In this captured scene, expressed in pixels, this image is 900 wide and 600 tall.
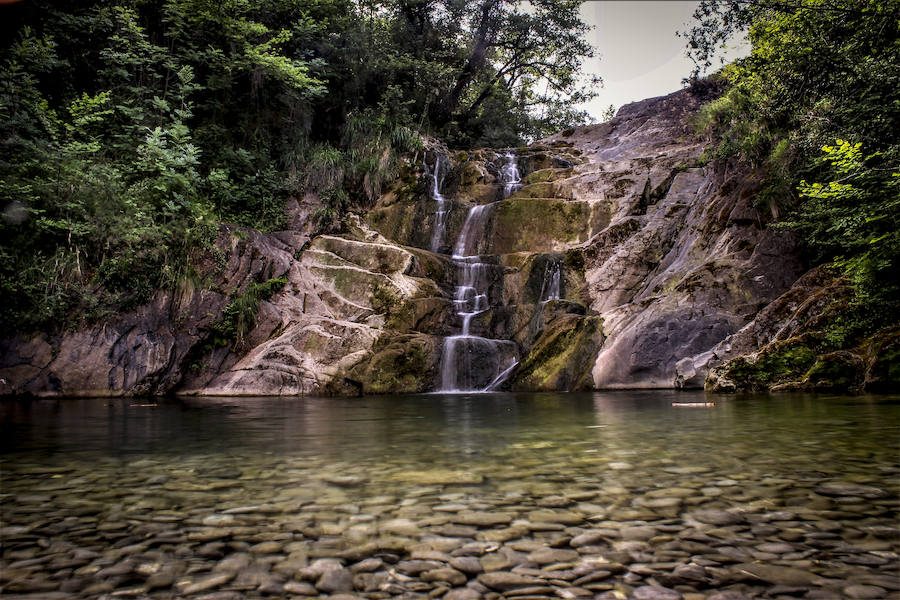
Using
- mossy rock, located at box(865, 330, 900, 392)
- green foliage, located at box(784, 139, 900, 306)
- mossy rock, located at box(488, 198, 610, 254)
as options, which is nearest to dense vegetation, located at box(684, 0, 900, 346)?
green foliage, located at box(784, 139, 900, 306)

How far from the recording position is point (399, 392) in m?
10.8

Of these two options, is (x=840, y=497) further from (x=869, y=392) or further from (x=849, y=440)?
(x=869, y=392)

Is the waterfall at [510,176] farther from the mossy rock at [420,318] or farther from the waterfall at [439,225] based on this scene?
the mossy rock at [420,318]

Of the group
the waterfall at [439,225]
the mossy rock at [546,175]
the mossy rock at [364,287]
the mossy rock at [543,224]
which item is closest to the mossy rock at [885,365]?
the mossy rock at [543,224]

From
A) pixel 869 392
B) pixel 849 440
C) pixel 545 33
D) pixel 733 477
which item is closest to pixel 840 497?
pixel 733 477

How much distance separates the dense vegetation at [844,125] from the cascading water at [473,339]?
6.17 m

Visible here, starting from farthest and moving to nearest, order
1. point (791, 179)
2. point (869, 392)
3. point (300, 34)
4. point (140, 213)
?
point (300, 34)
point (140, 213)
point (791, 179)
point (869, 392)

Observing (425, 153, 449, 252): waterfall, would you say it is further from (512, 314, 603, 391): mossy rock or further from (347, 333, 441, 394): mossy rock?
(512, 314, 603, 391): mossy rock

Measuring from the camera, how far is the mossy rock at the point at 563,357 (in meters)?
10.3

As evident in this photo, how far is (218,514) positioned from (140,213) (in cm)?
1105

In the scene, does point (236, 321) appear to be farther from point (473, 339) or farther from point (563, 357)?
point (563, 357)

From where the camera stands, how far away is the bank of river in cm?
136

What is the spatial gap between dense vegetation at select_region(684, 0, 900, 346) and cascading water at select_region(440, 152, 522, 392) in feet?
20.3

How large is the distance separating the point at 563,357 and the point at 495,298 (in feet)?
11.0
